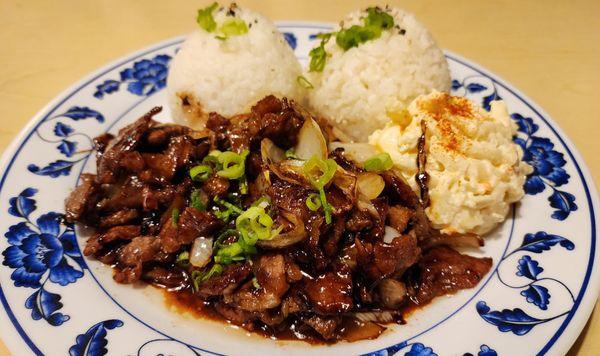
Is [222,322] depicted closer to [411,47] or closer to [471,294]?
[471,294]

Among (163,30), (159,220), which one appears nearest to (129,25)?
(163,30)

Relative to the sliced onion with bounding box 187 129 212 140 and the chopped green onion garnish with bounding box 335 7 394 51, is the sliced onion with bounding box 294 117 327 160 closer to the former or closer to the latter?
the sliced onion with bounding box 187 129 212 140

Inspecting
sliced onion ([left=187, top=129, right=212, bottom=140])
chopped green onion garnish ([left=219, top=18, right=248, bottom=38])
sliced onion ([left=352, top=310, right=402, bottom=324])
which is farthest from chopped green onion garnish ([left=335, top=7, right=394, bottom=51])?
sliced onion ([left=352, top=310, right=402, bottom=324])

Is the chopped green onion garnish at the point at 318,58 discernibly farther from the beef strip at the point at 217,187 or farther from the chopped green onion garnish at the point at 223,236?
the chopped green onion garnish at the point at 223,236

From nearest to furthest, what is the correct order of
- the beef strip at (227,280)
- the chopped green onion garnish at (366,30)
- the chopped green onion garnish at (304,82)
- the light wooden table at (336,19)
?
1. the beef strip at (227,280)
2. the chopped green onion garnish at (366,30)
3. the chopped green onion garnish at (304,82)
4. the light wooden table at (336,19)

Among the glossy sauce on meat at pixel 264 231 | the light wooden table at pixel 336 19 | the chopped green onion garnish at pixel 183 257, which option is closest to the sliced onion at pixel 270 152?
the glossy sauce on meat at pixel 264 231

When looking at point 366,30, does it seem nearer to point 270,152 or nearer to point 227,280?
point 270,152
